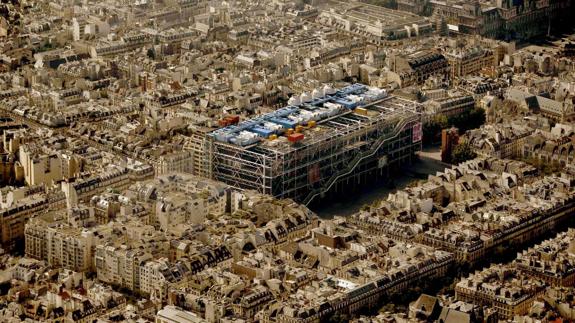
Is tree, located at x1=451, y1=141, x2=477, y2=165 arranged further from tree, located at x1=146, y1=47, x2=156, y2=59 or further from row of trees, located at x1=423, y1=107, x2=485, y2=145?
Answer: tree, located at x1=146, y1=47, x2=156, y2=59

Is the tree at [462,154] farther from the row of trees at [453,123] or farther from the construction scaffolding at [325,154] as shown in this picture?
the row of trees at [453,123]

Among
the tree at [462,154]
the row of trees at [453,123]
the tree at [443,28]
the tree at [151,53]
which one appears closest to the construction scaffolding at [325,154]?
the tree at [462,154]

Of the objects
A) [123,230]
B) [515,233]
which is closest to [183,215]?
[123,230]

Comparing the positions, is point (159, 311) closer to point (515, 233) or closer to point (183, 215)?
point (183, 215)

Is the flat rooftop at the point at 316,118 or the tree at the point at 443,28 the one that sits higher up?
the flat rooftop at the point at 316,118

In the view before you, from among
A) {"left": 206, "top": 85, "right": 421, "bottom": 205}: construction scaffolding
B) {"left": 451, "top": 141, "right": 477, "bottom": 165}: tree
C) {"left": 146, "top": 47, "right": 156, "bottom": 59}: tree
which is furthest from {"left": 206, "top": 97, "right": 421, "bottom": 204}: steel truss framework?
{"left": 146, "top": 47, "right": 156, "bottom": 59}: tree

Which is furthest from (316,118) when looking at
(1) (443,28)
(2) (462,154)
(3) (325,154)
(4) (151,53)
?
(1) (443,28)
